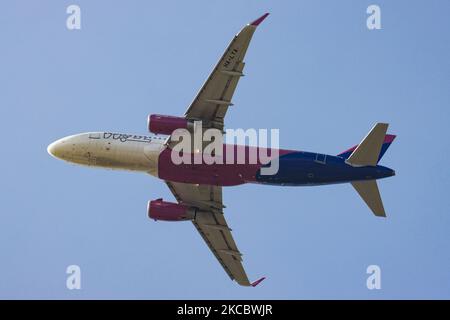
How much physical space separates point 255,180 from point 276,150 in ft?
8.83

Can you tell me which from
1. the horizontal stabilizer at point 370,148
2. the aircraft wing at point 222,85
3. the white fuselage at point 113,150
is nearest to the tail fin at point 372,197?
the horizontal stabilizer at point 370,148

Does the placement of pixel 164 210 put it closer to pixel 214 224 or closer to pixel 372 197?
pixel 214 224

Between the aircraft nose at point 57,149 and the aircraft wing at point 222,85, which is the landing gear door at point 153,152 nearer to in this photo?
the aircraft wing at point 222,85

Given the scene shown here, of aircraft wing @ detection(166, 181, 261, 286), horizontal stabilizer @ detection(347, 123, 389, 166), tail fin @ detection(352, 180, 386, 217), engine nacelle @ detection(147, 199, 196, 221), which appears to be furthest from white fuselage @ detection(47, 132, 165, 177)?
tail fin @ detection(352, 180, 386, 217)

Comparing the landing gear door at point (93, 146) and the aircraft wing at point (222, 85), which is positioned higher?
the aircraft wing at point (222, 85)

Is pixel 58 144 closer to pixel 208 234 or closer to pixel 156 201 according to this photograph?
pixel 156 201

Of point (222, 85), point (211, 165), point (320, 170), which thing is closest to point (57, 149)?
point (211, 165)

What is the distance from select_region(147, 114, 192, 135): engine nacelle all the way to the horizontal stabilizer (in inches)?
459

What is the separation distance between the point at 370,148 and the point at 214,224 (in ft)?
49.8

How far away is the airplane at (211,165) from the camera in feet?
187

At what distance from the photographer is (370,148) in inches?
2301

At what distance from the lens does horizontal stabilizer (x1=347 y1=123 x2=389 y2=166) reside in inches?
2274

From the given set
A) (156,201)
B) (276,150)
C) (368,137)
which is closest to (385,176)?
(368,137)

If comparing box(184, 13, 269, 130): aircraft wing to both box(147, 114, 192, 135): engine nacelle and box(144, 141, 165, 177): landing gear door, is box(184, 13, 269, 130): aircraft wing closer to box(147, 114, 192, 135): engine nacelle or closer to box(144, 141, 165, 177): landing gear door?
box(147, 114, 192, 135): engine nacelle
